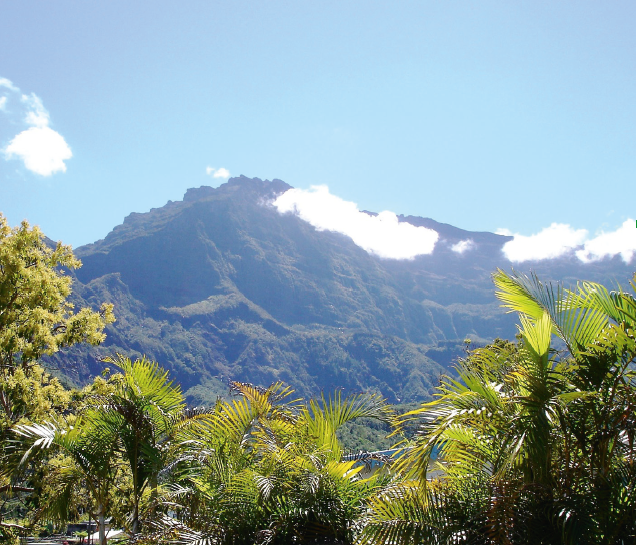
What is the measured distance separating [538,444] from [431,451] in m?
0.66

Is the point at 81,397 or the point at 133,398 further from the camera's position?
the point at 81,397

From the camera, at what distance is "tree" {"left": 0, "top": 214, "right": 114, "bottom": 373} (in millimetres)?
9250

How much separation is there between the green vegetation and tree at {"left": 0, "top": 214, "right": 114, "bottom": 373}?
2.50 metres

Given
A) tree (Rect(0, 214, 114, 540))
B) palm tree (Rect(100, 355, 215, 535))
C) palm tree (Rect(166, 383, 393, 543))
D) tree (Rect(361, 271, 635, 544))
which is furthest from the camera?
tree (Rect(0, 214, 114, 540))

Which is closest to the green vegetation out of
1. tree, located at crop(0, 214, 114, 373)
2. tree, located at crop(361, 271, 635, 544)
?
tree, located at crop(361, 271, 635, 544)

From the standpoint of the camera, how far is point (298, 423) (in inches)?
216

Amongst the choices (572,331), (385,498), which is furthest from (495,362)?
(385,498)

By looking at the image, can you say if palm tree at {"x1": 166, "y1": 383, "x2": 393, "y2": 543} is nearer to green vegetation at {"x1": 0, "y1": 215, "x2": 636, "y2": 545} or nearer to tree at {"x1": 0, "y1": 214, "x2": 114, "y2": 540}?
green vegetation at {"x1": 0, "y1": 215, "x2": 636, "y2": 545}

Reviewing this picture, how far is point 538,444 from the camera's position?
→ 3.05 meters

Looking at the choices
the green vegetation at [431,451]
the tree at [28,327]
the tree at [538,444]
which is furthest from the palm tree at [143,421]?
the tree at [28,327]

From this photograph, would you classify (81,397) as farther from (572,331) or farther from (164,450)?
(572,331)

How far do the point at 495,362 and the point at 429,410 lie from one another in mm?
717

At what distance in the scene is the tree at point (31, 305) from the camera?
9250 millimetres

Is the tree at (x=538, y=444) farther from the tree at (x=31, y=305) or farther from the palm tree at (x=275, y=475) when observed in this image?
the tree at (x=31, y=305)
